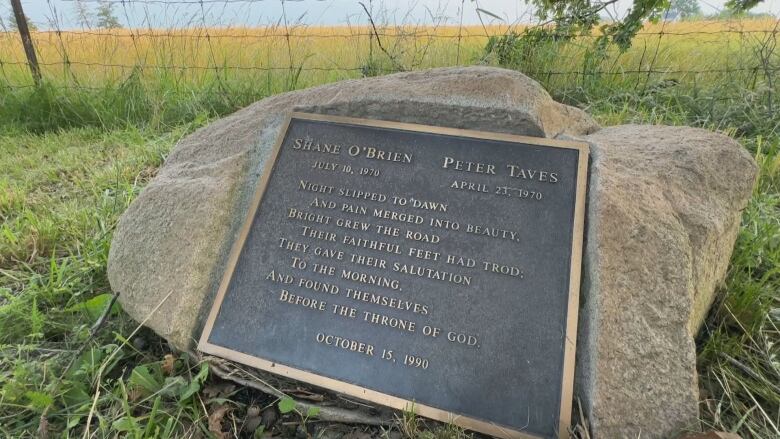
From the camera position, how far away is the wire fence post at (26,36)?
463 centimetres

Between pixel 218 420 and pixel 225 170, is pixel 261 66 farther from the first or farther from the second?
pixel 218 420

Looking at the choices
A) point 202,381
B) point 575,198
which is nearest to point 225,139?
point 202,381

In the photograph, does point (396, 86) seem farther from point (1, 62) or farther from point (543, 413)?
point (1, 62)

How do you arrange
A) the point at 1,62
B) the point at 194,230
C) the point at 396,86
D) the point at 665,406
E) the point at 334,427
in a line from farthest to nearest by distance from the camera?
1. the point at 1,62
2. the point at 396,86
3. the point at 194,230
4. the point at 334,427
5. the point at 665,406

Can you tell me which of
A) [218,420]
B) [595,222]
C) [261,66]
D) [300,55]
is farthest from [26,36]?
[595,222]

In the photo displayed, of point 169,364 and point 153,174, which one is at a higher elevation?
point 153,174

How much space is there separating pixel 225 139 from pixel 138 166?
132 centimetres

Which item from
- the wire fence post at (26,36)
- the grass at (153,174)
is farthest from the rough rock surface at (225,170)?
the wire fence post at (26,36)

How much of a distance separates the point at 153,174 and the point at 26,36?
2.63m

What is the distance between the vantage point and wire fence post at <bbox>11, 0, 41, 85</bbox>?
4.63m

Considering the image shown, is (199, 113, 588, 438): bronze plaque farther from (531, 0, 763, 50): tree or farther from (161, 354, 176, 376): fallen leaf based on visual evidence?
(531, 0, 763, 50): tree

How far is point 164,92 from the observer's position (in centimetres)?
455

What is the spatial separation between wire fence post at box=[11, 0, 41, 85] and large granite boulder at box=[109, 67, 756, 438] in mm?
3211

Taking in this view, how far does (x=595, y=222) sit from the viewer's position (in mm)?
1786
